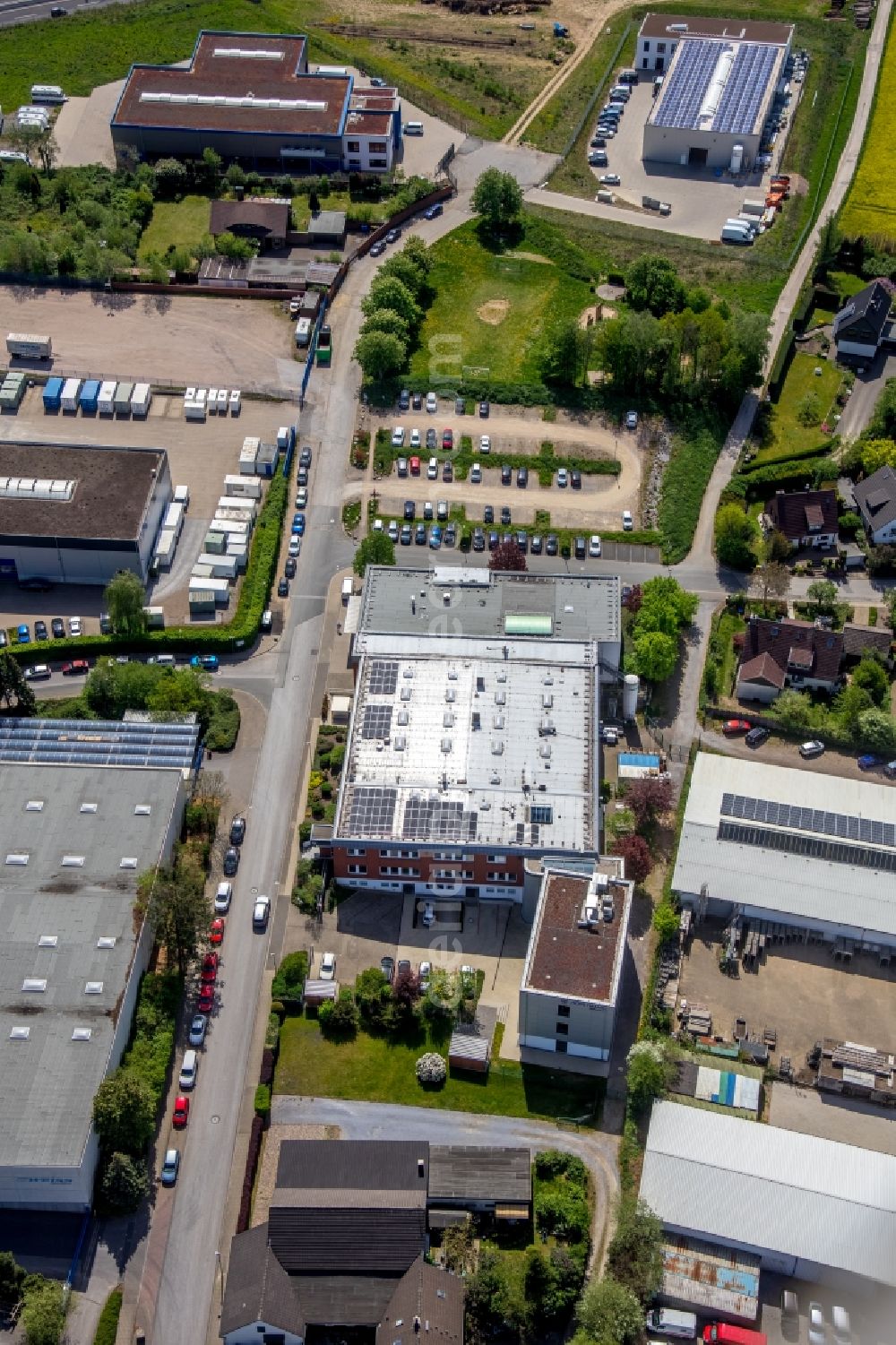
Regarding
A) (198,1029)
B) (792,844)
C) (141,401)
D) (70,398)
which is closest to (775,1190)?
(792,844)

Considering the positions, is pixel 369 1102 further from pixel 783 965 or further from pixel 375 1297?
pixel 783 965

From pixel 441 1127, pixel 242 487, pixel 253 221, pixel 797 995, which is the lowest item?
pixel 441 1127

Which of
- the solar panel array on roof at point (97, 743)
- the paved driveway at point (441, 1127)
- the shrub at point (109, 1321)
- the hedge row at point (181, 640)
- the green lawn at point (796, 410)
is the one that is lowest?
the shrub at point (109, 1321)

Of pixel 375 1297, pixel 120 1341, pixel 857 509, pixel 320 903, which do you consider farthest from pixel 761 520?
pixel 120 1341

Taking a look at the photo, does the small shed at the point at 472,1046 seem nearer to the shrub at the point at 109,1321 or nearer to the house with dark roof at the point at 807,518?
the shrub at the point at 109,1321

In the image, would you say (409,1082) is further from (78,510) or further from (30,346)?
(30,346)

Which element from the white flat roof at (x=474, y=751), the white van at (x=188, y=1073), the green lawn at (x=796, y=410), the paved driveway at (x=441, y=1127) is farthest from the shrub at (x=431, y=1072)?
the green lawn at (x=796, y=410)

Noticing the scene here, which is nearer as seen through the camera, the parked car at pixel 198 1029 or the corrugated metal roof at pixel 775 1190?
the corrugated metal roof at pixel 775 1190
